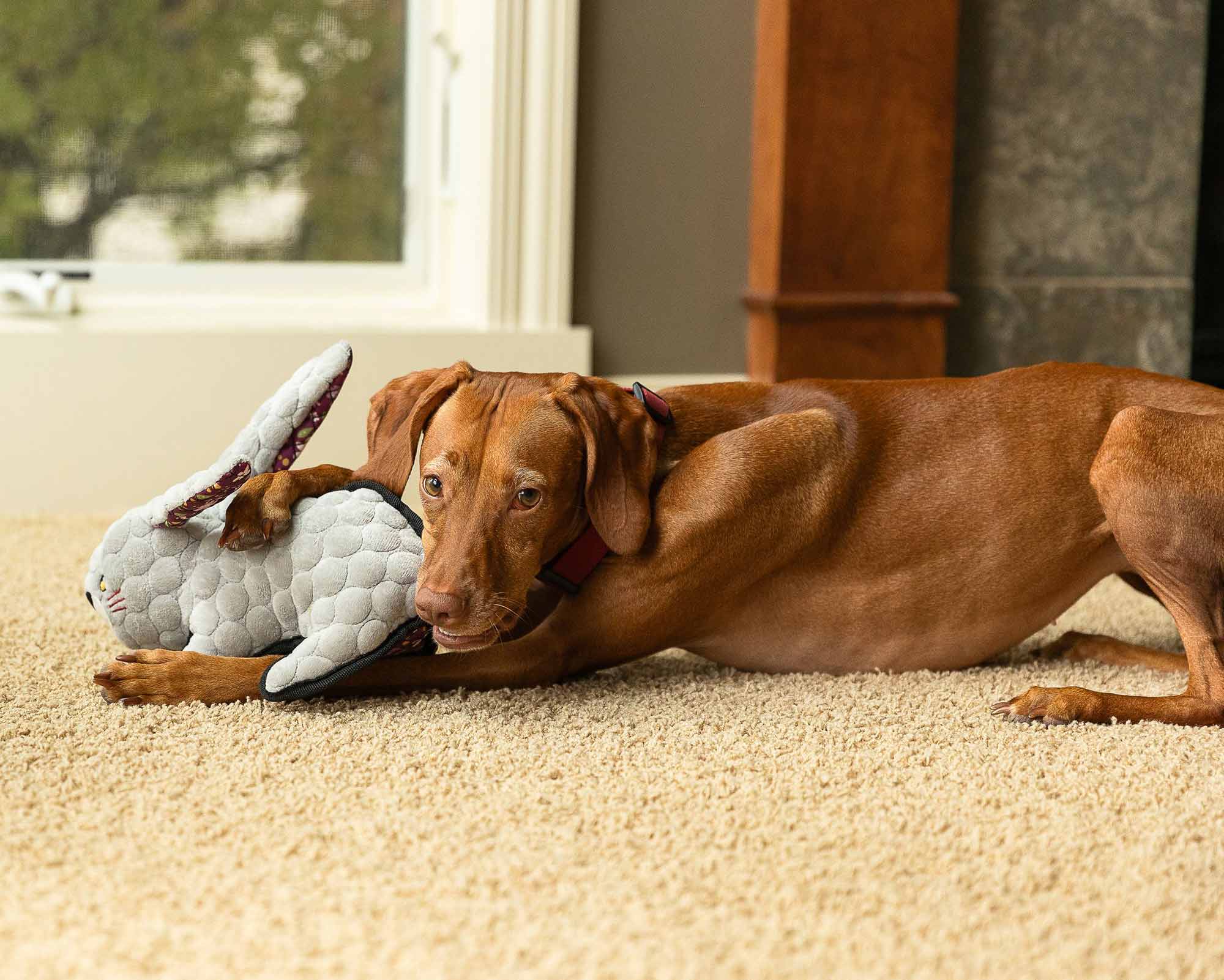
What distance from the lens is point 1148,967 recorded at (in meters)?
1.25

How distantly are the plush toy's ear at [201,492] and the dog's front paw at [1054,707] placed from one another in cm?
116

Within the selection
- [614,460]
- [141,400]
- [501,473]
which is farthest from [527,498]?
[141,400]

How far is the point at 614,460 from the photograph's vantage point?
195cm

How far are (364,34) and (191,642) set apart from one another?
242 centimetres

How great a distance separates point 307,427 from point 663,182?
206 centimetres

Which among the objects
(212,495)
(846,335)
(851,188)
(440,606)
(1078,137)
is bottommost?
(440,606)

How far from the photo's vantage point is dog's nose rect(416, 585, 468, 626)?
1.74 m

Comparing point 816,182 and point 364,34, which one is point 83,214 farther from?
point 816,182

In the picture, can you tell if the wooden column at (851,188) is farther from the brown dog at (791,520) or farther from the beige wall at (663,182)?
the brown dog at (791,520)

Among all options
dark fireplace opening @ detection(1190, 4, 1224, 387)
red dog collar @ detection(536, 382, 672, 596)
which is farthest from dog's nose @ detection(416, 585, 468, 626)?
dark fireplace opening @ detection(1190, 4, 1224, 387)

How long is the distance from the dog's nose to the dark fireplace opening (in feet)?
10.5

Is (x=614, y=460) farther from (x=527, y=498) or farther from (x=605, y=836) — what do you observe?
(x=605, y=836)

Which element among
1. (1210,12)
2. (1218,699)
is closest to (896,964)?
(1218,699)

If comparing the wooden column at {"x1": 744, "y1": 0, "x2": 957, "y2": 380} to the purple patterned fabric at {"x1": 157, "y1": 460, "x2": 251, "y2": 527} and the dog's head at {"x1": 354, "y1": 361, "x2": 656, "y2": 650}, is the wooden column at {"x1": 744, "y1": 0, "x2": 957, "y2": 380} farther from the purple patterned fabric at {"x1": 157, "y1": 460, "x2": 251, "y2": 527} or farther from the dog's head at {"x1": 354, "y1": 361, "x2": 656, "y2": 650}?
Answer: the purple patterned fabric at {"x1": 157, "y1": 460, "x2": 251, "y2": 527}
